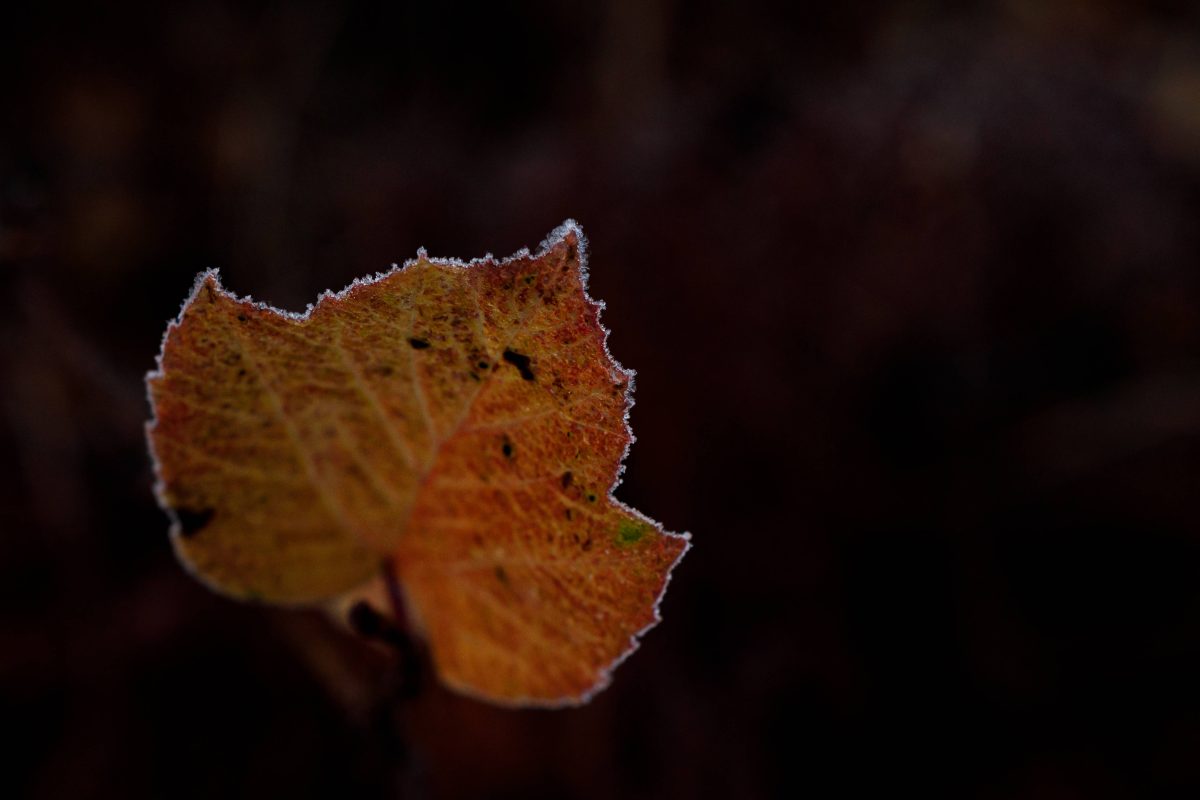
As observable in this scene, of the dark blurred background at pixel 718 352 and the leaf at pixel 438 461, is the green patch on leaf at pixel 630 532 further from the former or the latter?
the dark blurred background at pixel 718 352

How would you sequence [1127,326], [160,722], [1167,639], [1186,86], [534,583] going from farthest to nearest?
[1186,86] → [1127,326] → [1167,639] → [160,722] → [534,583]

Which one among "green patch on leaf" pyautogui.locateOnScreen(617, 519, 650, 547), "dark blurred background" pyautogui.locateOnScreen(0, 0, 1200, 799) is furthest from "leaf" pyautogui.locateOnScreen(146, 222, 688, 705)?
"dark blurred background" pyautogui.locateOnScreen(0, 0, 1200, 799)

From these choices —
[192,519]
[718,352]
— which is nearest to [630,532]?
[192,519]

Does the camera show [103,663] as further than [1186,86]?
No

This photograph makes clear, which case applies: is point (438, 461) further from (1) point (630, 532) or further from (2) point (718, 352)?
(2) point (718, 352)

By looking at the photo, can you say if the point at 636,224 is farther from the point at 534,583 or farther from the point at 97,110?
the point at 97,110

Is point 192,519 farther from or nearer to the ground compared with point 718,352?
nearer to the ground

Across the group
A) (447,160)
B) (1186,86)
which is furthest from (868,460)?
(1186,86)
